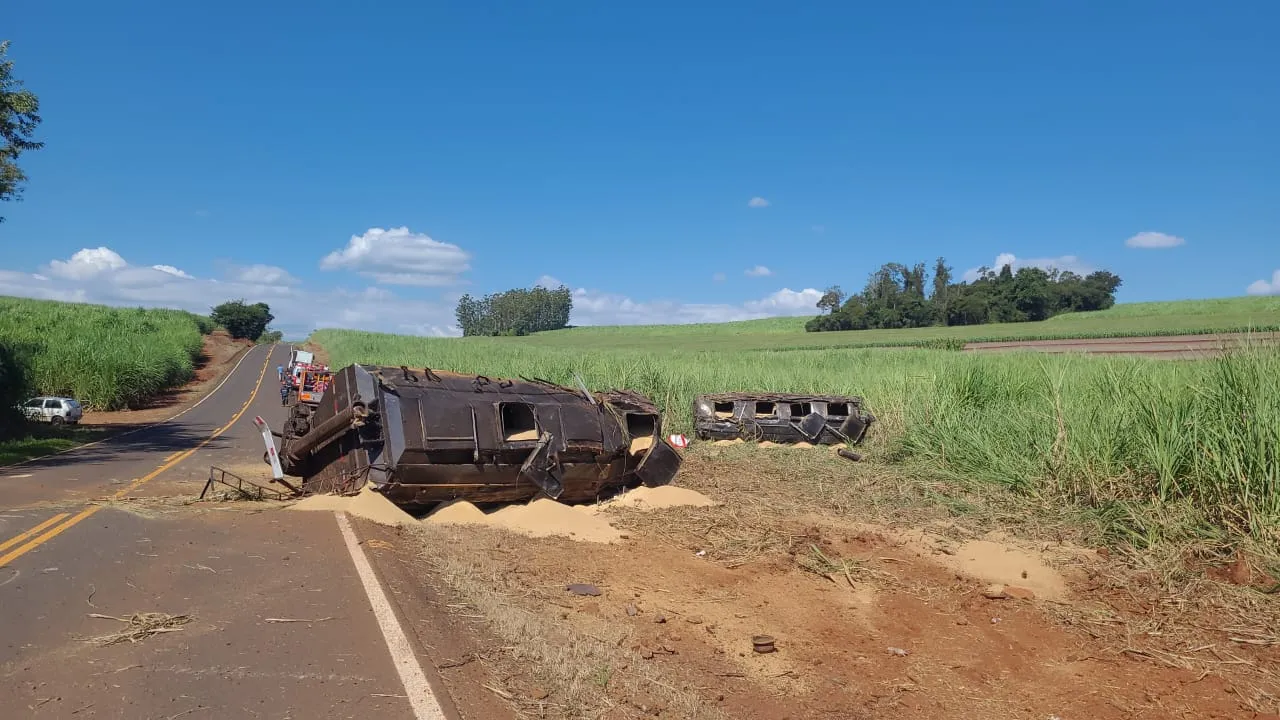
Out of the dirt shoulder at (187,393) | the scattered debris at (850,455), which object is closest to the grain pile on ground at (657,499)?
the scattered debris at (850,455)

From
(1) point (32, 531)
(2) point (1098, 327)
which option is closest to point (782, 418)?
(1) point (32, 531)

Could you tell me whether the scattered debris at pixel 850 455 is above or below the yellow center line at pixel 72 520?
below

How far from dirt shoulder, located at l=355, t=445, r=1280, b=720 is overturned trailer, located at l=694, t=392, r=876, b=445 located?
7.36 m

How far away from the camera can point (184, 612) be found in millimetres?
5531

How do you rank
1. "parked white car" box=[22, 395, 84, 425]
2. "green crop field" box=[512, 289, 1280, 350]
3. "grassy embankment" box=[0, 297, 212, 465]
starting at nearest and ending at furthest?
"grassy embankment" box=[0, 297, 212, 465], "parked white car" box=[22, 395, 84, 425], "green crop field" box=[512, 289, 1280, 350]

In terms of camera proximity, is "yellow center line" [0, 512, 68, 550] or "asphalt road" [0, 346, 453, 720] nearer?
"asphalt road" [0, 346, 453, 720]

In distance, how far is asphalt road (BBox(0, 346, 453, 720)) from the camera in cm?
414

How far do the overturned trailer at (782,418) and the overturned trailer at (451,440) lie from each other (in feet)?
23.1

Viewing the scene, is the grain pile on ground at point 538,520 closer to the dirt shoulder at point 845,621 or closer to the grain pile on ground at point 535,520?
the grain pile on ground at point 535,520

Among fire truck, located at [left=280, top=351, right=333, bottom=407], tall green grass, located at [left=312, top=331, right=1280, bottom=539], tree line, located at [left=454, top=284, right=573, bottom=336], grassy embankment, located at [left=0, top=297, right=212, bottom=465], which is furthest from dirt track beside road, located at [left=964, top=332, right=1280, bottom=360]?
tree line, located at [left=454, top=284, right=573, bottom=336]

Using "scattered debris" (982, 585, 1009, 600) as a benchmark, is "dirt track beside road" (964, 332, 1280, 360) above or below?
above

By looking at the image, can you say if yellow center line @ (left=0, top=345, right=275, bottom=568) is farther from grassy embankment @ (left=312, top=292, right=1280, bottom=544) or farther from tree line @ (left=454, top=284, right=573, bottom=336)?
tree line @ (left=454, top=284, right=573, bottom=336)

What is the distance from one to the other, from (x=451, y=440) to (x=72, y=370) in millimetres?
28100

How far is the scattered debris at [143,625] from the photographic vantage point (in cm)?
495
